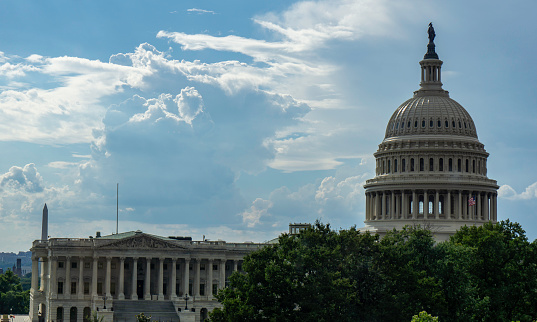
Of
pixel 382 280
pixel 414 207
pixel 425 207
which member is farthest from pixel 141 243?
pixel 382 280

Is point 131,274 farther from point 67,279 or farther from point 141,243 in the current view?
point 67,279

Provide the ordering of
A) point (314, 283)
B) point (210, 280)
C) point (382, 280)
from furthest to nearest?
point (210, 280) → point (382, 280) → point (314, 283)

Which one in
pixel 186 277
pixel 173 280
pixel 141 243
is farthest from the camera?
pixel 186 277

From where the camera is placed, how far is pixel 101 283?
18550cm

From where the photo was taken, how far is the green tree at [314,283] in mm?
114000

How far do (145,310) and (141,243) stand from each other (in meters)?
15.8

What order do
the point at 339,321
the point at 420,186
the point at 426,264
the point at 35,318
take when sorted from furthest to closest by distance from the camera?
the point at 420,186, the point at 35,318, the point at 426,264, the point at 339,321

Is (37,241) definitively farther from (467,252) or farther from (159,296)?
(467,252)

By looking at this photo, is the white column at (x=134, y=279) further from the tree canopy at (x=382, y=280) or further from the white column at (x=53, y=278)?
the tree canopy at (x=382, y=280)

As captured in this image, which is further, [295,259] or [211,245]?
[211,245]

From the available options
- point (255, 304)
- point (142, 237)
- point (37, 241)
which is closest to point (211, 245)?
point (142, 237)

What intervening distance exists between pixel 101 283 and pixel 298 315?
78015 mm

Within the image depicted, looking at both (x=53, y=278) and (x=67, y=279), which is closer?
(x=53, y=278)

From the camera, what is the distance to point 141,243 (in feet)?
615
